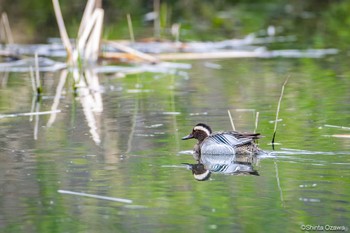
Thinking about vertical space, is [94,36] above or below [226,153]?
above

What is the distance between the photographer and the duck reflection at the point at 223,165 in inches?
328

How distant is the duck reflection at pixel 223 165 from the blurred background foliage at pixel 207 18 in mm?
9525

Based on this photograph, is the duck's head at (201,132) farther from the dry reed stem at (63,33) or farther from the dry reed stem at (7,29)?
the dry reed stem at (7,29)

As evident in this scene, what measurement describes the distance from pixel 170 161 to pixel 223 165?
1.54 feet

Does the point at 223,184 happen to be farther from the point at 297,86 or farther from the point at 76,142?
the point at 297,86

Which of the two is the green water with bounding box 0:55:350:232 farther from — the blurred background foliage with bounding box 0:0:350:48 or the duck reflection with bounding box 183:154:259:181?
the blurred background foliage with bounding box 0:0:350:48

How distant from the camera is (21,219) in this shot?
22.7 ft

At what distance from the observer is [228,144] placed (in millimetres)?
8922

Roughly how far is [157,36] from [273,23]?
357 cm

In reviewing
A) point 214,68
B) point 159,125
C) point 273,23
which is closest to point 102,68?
point 214,68

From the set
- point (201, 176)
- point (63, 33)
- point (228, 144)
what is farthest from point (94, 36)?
point (201, 176)

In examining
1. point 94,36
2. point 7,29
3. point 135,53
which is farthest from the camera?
point 7,29

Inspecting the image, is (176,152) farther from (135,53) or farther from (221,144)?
(135,53)

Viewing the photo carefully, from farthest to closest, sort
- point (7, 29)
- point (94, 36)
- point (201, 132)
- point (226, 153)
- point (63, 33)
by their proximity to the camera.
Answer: point (7, 29) → point (94, 36) → point (63, 33) → point (201, 132) → point (226, 153)
